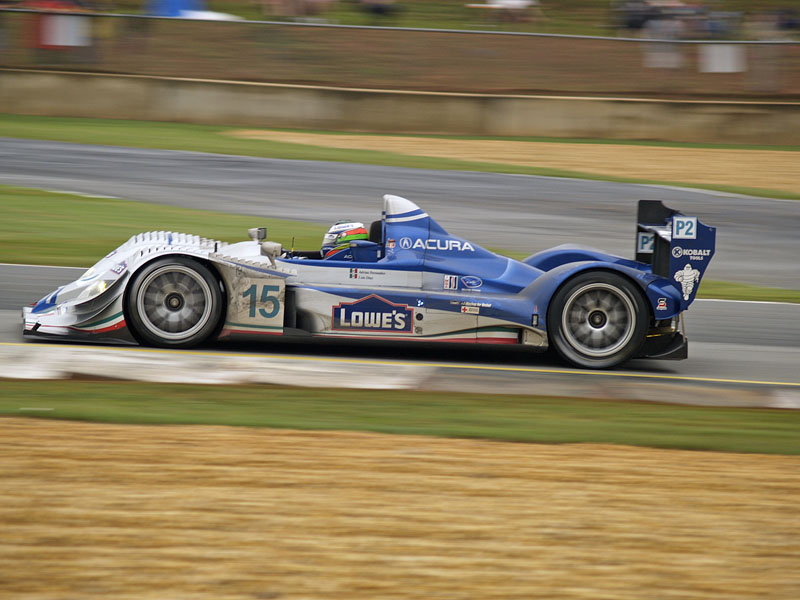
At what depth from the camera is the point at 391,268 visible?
8.33 meters

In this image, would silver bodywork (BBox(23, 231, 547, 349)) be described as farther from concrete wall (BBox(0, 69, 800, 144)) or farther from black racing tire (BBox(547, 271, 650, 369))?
concrete wall (BBox(0, 69, 800, 144))

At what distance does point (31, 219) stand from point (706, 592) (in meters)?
12.3

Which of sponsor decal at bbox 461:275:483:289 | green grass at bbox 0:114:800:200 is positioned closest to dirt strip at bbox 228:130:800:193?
green grass at bbox 0:114:800:200

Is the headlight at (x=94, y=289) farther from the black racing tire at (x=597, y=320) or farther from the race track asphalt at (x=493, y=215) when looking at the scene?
the black racing tire at (x=597, y=320)

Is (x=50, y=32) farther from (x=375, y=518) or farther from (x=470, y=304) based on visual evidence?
(x=375, y=518)

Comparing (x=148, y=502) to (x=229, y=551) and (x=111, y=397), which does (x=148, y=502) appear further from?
(x=111, y=397)

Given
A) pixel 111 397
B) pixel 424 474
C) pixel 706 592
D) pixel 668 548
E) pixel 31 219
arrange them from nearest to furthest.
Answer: pixel 706 592, pixel 668 548, pixel 424 474, pixel 111 397, pixel 31 219

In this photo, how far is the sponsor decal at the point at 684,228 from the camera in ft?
27.7

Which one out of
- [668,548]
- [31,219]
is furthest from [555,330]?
[31,219]

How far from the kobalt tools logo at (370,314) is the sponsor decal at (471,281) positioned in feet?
1.67

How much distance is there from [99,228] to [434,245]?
7.21 m

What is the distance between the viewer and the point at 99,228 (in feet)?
46.2

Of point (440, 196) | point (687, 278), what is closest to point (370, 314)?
point (687, 278)

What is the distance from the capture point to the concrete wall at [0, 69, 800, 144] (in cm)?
2609
